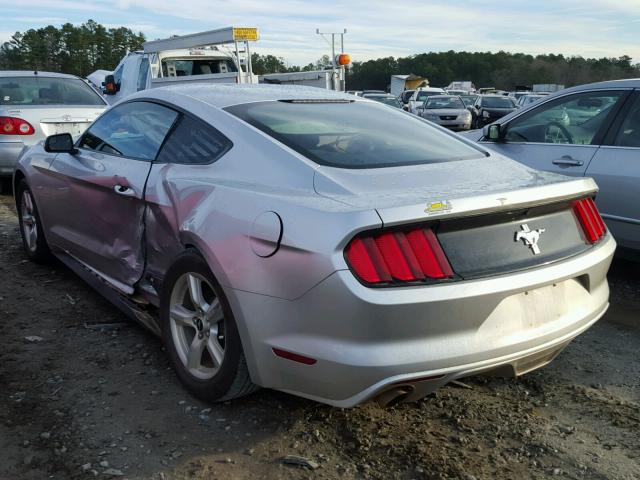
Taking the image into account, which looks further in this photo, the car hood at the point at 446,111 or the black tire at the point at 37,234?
the car hood at the point at 446,111

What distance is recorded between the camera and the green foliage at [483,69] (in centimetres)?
9381

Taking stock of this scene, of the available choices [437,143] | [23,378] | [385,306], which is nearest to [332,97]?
[437,143]

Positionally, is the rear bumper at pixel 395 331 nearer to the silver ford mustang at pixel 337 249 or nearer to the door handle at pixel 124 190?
the silver ford mustang at pixel 337 249

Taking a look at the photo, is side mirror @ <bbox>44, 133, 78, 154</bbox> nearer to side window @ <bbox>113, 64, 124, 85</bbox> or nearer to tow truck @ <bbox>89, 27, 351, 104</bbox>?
tow truck @ <bbox>89, 27, 351, 104</bbox>

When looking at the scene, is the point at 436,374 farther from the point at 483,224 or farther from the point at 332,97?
Answer: the point at 332,97

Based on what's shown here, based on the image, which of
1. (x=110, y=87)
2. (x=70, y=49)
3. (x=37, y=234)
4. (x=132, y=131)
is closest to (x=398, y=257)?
(x=132, y=131)

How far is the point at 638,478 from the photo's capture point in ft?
8.48

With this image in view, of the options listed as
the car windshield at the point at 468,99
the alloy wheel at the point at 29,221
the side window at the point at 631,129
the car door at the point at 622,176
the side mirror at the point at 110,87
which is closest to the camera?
the car door at the point at 622,176

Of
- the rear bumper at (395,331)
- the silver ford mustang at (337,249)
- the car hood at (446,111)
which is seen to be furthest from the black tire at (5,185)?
the car hood at (446,111)

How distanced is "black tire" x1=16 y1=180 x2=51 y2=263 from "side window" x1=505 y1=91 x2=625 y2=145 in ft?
13.3

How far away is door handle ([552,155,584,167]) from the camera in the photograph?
5.12m

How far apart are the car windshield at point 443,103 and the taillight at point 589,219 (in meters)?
21.9

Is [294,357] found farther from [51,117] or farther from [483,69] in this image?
[483,69]

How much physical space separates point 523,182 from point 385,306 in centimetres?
101
